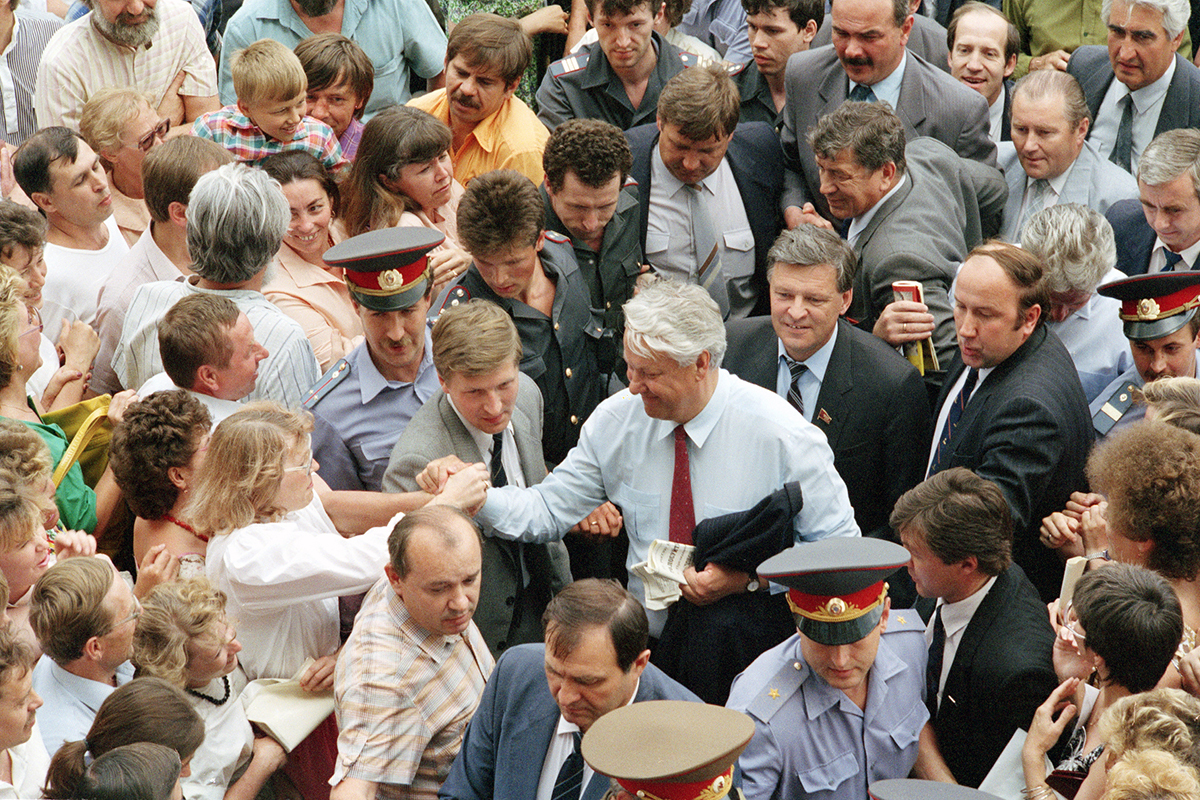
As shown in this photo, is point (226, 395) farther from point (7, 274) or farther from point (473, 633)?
point (473, 633)

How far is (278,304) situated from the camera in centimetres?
498

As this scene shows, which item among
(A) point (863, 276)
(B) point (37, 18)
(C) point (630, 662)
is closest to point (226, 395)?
(C) point (630, 662)

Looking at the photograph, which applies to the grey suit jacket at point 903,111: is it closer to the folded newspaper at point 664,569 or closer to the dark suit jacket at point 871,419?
the dark suit jacket at point 871,419

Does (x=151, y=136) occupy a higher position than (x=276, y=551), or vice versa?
(x=151, y=136)

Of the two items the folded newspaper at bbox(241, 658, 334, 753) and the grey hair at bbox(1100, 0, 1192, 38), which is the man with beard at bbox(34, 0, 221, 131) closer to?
the folded newspaper at bbox(241, 658, 334, 753)

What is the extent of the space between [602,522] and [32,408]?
1.98 metres

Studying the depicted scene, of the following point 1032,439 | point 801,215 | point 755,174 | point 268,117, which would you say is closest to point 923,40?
point 755,174

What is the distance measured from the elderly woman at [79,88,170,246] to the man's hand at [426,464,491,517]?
2.47 metres

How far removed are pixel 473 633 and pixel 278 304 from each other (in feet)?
5.96

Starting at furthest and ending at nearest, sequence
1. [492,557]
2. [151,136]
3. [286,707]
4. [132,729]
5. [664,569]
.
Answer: [151,136]
[492,557]
[664,569]
[286,707]
[132,729]

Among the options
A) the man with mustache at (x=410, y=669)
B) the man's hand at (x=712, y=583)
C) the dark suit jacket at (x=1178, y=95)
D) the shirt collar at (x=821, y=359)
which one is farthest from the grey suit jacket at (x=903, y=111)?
the man with mustache at (x=410, y=669)

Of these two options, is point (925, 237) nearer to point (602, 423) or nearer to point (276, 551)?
point (602, 423)

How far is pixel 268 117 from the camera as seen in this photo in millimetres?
5391

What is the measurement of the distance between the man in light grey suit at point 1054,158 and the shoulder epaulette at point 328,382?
308 cm
